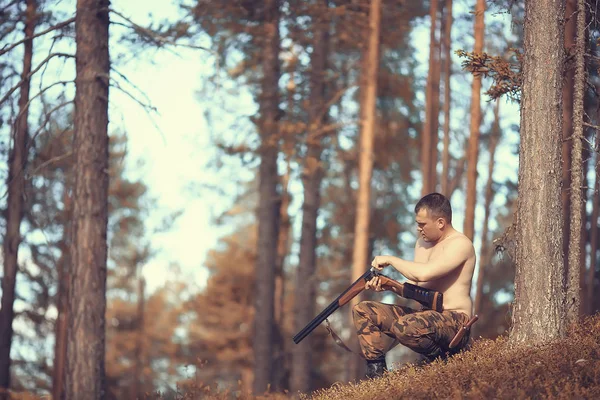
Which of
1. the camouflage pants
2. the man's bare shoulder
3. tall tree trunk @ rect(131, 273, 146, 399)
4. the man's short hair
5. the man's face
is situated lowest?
tall tree trunk @ rect(131, 273, 146, 399)

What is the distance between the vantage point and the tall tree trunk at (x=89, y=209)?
10.6 meters

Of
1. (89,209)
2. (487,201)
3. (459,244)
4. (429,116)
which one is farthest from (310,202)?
(459,244)

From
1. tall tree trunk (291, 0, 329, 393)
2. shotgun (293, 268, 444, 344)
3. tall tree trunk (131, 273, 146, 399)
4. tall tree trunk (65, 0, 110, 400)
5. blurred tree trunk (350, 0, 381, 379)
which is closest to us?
shotgun (293, 268, 444, 344)

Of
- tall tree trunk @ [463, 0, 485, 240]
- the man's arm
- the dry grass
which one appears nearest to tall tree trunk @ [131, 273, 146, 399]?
tall tree trunk @ [463, 0, 485, 240]

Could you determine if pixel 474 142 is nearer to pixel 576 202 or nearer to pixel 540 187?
pixel 576 202

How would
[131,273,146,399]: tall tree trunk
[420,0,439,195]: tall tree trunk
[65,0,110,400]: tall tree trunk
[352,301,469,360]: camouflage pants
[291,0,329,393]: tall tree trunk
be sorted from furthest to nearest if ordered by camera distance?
1. [131,273,146,399]: tall tree trunk
2. [420,0,439,195]: tall tree trunk
3. [291,0,329,393]: tall tree trunk
4. [65,0,110,400]: tall tree trunk
5. [352,301,469,360]: camouflage pants

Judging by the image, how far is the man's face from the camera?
8.06 meters

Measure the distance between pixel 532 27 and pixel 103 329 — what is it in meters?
6.98

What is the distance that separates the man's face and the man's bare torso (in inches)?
4.1

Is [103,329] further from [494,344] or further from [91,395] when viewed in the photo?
[494,344]

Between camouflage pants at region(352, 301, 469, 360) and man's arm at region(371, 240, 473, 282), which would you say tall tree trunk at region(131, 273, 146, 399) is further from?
man's arm at region(371, 240, 473, 282)

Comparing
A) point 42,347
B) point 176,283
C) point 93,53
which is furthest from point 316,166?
point 176,283

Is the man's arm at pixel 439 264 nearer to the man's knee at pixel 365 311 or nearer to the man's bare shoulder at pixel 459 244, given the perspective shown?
the man's bare shoulder at pixel 459 244

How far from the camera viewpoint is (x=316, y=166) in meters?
19.4
